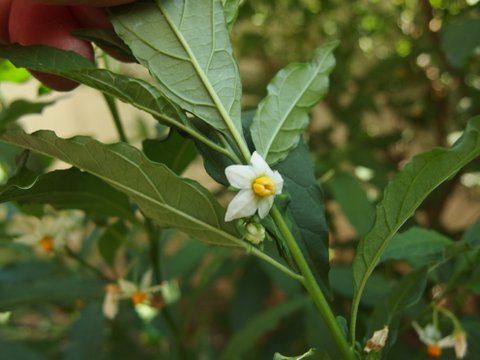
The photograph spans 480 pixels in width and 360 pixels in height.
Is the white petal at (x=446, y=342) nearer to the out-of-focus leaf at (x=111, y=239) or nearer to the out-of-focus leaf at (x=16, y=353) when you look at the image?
the out-of-focus leaf at (x=111, y=239)

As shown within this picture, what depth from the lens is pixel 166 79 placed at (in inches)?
12.2

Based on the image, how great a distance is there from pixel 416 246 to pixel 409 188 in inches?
5.6

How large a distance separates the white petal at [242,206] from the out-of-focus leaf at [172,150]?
13 cm

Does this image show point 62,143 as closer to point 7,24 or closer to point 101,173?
point 101,173

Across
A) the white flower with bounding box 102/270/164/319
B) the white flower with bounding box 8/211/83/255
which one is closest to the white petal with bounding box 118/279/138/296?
the white flower with bounding box 102/270/164/319

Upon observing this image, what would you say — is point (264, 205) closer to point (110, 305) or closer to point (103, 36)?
point (103, 36)

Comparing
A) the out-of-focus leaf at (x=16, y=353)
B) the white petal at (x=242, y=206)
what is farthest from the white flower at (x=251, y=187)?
the out-of-focus leaf at (x=16, y=353)

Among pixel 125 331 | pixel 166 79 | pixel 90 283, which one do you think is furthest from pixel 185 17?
pixel 125 331

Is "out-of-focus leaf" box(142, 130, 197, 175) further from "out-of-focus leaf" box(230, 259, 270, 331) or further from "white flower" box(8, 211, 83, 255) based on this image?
"out-of-focus leaf" box(230, 259, 270, 331)

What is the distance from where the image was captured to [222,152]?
0.31m

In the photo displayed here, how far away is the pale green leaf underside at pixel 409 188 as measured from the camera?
0.92 feet

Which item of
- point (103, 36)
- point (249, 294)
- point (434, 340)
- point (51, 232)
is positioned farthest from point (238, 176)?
point (249, 294)

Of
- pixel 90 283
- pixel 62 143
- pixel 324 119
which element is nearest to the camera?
pixel 62 143

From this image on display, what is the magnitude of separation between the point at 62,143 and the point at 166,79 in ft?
0.21
